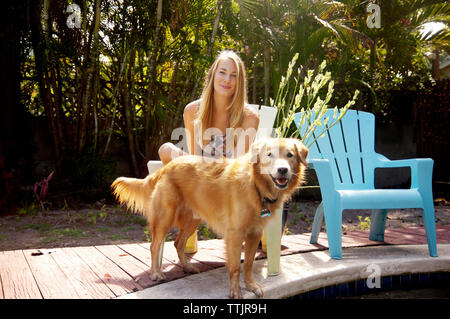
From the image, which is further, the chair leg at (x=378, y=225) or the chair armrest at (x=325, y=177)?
the chair leg at (x=378, y=225)

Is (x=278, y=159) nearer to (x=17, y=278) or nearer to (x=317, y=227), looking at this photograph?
(x=317, y=227)

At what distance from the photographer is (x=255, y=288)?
2.34 metres

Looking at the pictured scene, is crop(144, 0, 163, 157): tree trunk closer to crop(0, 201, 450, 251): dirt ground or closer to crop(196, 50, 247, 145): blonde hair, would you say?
crop(0, 201, 450, 251): dirt ground

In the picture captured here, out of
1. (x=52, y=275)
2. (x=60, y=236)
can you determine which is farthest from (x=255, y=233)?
(x=60, y=236)

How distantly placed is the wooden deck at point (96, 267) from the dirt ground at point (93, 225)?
1.90 ft

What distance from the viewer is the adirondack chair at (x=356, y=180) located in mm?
3111

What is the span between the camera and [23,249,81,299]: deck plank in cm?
225

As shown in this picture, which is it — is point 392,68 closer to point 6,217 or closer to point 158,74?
point 158,74

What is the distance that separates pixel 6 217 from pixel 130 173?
2342 millimetres

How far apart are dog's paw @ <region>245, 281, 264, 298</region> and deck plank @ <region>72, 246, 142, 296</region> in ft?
2.25

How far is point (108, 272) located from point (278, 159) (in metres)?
1.49

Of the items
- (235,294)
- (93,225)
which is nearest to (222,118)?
(235,294)

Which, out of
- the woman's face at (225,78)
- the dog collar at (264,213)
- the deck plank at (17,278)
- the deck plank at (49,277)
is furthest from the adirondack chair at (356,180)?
the deck plank at (17,278)

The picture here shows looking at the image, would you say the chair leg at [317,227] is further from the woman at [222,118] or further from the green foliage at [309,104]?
the woman at [222,118]
